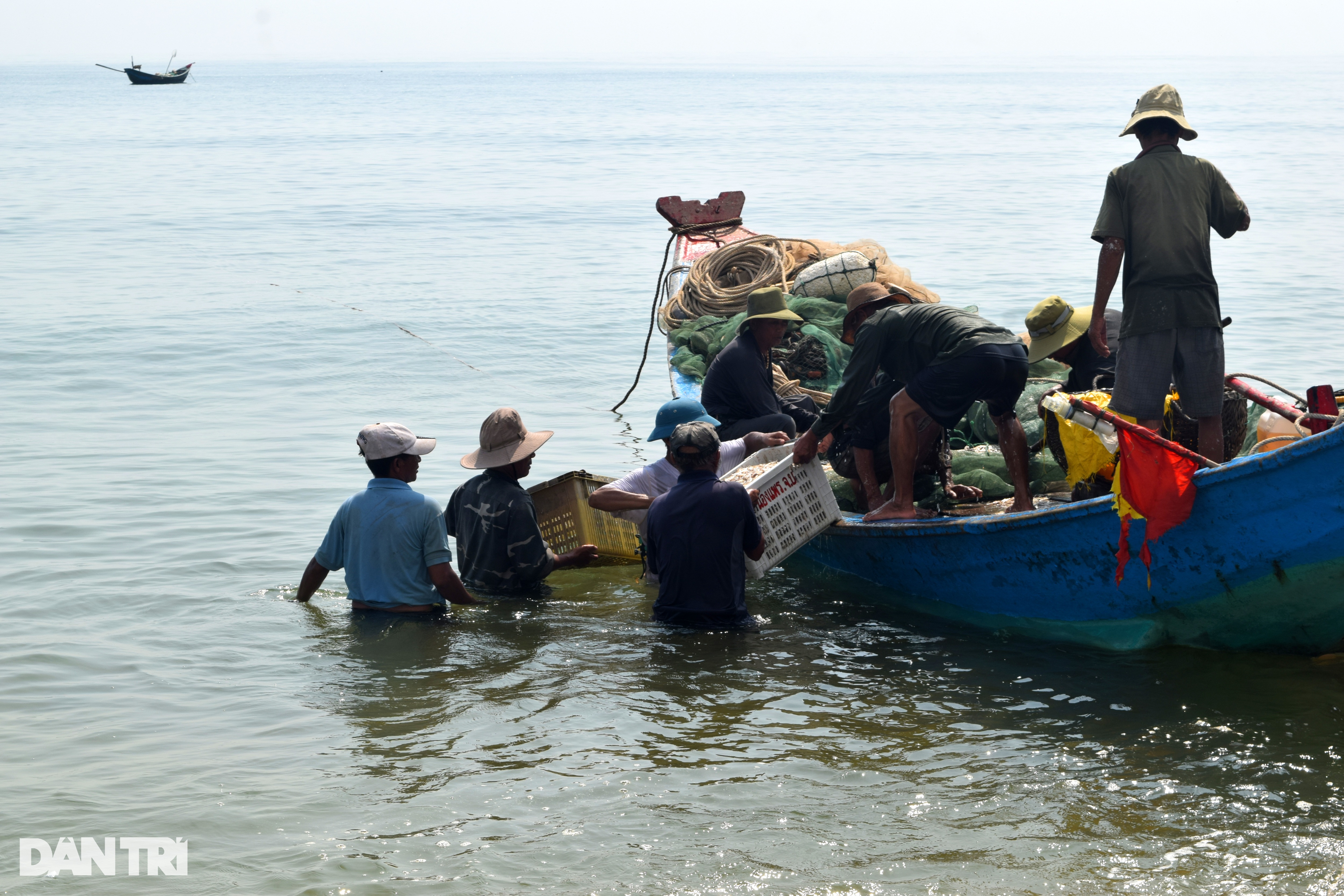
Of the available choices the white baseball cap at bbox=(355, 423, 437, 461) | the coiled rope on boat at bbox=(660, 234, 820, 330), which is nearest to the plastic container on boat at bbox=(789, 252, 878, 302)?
the coiled rope on boat at bbox=(660, 234, 820, 330)

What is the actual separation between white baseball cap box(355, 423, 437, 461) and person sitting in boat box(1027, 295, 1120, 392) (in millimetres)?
3293

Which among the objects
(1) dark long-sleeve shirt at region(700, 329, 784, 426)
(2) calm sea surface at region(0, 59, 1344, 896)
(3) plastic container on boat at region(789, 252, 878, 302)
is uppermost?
(3) plastic container on boat at region(789, 252, 878, 302)

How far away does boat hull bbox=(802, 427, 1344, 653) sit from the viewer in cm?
518

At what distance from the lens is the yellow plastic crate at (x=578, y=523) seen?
7.59m

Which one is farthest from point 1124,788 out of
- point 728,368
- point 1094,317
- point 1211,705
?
point 728,368

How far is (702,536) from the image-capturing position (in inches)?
237

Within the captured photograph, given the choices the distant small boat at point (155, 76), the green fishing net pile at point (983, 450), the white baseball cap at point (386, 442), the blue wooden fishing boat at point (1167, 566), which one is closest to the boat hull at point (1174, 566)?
the blue wooden fishing boat at point (1167, 566)

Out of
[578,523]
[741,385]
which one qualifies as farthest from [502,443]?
[741,385]

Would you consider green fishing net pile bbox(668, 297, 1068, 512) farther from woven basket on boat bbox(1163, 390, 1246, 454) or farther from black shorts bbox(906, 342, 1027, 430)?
woven basket on boat bbox(1163, 390, 1246, 454)

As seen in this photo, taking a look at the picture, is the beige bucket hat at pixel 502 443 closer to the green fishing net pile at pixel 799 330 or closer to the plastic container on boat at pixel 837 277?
the green fishing net pile at pixel 799 330

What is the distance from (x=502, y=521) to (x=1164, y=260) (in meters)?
3.51

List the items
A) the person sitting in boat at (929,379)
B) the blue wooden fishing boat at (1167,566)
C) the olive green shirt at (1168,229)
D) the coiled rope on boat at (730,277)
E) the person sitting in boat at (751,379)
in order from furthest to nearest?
the coiled rope on boat at (730,277), the person sitting in boat at (751,379), the person sitting in boat at (929,379), the olive green shirt at (1168,229), the blue wooden fishing boat at (1167,566)

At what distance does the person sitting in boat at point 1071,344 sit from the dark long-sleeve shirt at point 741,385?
1583 mm

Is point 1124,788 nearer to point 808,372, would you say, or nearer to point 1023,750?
point 1023,750
